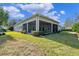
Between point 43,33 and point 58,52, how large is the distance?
1.05 ft

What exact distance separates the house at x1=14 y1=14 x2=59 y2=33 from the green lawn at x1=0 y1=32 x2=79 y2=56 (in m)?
0.08

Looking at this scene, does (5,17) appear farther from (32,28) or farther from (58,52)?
(58,52)

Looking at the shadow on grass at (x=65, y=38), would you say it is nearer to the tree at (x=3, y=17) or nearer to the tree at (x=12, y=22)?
the tree at (x=12, y=22)

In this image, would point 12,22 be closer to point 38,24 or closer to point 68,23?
point 38,24

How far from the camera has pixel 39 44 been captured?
4.12 meters

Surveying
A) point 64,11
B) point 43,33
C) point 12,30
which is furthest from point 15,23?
point 64,11

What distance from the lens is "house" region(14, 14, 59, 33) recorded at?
13.5 feet

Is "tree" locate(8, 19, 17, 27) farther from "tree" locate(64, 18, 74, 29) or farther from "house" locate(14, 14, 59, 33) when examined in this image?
Answer: "tree" locate(64, 18, 74, 29)

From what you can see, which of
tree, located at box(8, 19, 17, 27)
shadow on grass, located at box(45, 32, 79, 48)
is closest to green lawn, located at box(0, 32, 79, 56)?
shadow on grass, located at box(45, 32, 79, 48)

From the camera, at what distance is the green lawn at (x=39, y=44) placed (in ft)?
13.3

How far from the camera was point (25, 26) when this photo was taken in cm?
419

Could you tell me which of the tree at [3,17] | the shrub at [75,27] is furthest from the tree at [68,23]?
the tree at [3,17]

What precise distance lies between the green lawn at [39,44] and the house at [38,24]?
0.08 meters

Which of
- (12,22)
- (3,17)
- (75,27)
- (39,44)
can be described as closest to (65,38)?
(75,27)
